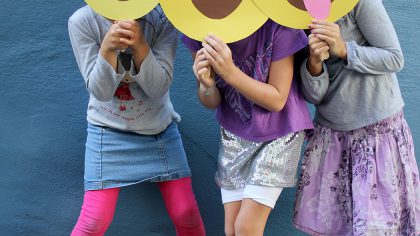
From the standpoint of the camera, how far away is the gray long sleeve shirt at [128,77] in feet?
5.63

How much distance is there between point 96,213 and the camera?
185 centimetres

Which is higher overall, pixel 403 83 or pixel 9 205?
pixel 403 83

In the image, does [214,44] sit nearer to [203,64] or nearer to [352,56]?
[203,64]

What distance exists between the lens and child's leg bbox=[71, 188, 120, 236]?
6.08 ft

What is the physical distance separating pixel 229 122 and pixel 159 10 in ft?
1.30

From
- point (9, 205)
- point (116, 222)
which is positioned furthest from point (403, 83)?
point (9, 205)

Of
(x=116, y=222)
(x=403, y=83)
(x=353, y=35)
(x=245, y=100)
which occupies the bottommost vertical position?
(x=116, y=222)

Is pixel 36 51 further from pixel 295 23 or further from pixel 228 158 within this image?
pixel 295 23

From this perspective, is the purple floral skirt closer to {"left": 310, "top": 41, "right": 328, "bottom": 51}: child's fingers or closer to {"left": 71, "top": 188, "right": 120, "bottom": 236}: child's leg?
{"left": 310, "top": 41, "right": 328, "bottom": 51}: child's fingers

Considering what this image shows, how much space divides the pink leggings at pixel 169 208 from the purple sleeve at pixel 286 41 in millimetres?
550

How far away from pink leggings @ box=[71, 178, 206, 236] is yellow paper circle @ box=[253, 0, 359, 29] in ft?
2.11

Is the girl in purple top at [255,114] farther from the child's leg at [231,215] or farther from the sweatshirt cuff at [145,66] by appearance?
the sweatshirt cuff at [145,66]

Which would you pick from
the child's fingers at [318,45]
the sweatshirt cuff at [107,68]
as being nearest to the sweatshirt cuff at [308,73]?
the child's fingers at [318,45]

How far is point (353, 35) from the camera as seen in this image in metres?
1.66
